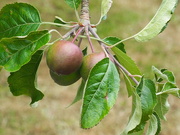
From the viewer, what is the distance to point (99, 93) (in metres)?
0.76

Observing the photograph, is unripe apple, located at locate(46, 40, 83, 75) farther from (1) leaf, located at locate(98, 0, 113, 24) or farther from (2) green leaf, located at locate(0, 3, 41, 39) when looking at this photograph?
(1) leaf, located at locate(98, 0, 113, 24)

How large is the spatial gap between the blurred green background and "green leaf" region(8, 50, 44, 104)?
183 centimetres

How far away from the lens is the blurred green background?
310 cm

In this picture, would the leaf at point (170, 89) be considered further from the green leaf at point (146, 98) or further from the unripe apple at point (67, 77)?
the unripe apple at point (67, 77)

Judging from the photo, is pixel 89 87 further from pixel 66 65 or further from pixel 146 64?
pixel 146 64

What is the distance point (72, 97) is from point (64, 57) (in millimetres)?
2727

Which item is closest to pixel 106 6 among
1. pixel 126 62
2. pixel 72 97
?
pixel 126 62

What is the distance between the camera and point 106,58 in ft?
2.56

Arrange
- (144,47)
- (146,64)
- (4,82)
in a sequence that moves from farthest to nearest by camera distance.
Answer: (144,47) < (146,64) < (4,82)

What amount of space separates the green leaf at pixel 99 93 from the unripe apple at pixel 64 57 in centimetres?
7

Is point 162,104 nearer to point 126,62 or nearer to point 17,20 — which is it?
point 126,62

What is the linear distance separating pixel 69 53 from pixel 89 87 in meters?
0.10

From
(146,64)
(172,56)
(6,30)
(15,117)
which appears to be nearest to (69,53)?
(6,30)

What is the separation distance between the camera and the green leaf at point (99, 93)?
72 cm
